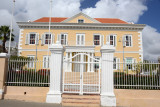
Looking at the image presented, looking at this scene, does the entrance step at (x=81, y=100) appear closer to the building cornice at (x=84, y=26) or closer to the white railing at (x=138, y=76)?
the white railing at (x=138, y=76)

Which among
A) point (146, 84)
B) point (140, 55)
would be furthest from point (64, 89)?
point (140, 55)

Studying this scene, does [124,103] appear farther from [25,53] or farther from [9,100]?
[25,53]

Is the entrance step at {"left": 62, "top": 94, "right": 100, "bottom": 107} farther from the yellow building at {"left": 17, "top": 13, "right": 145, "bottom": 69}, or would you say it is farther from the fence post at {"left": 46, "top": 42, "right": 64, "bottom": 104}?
the yellow building at {"left": 17, "top": 13, "right": 145, "bottom": 69}

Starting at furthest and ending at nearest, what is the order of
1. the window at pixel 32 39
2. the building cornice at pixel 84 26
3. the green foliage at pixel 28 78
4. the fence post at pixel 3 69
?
the window at pixel 32 39 < the building cornice at pixel 84 26 < the green foliage at pixel 28 78 < the fence post at pixel 3 69

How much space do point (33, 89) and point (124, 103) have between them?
484 centimetres

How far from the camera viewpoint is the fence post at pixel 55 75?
7.71 meters

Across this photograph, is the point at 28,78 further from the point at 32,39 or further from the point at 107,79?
the point at 32,39

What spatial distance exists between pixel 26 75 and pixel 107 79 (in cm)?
451

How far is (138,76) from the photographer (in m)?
7.76

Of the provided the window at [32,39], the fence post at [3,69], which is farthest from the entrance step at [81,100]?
the window at [32,39]

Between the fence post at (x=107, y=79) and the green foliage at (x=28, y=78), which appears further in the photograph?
the green foliage at (x=28, y=78)

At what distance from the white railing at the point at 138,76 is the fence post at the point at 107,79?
0.48m

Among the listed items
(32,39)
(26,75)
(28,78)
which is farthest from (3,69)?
(32,39)

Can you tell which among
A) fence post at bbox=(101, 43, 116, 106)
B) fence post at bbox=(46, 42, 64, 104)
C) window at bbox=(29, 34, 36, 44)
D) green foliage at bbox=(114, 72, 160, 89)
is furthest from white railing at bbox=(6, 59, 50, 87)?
window at bbox=(29, 34, 36, 44)
